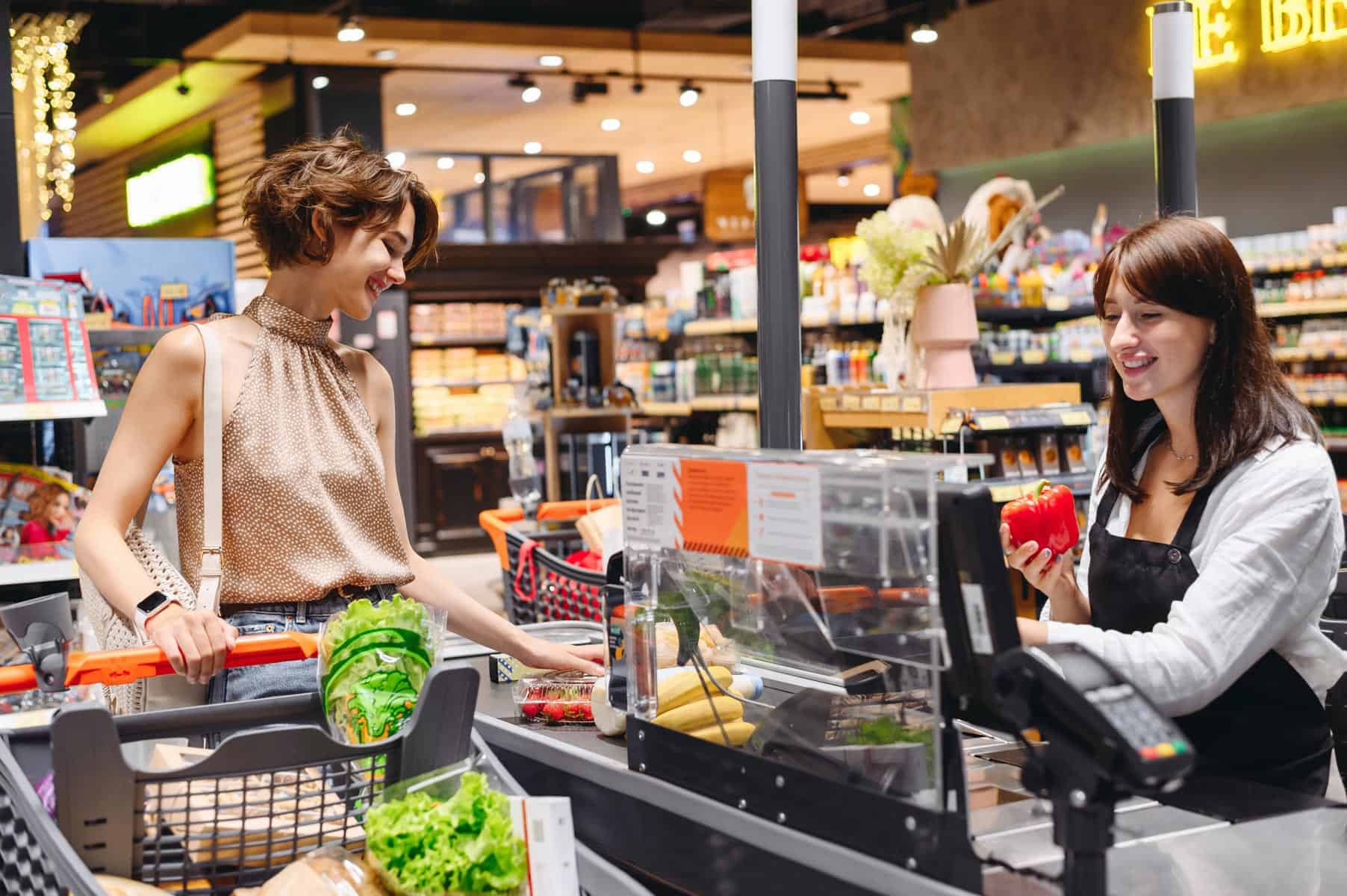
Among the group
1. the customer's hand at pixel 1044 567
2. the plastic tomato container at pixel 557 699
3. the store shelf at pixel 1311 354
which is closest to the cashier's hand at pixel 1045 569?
the customer's hand at pixel 1044 567

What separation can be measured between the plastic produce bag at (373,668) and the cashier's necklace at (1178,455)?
3.67ft

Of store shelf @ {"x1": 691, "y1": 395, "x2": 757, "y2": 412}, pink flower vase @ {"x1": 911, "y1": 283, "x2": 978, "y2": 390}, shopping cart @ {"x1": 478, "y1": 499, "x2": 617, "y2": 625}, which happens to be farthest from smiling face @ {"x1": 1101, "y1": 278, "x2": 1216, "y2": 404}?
store shelf @ {"x1": 691, "y1": 395, "x2": 757, "y2": 412}

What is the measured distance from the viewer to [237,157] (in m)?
12.5

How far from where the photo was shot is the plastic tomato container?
77.0 inches

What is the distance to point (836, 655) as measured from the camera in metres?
1.51

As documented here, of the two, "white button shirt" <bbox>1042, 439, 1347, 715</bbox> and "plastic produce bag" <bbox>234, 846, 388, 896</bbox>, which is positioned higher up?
"white button shirt" <bbox>1042, 439, 1347, 715</bbox>

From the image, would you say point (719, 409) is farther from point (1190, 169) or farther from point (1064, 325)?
point (1190, 169)

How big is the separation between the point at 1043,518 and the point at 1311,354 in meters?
6.50

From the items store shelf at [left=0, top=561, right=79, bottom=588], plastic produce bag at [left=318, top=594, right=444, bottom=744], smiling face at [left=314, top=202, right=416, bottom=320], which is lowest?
store shelf at [left=0, top=561, right=79, bottom=588]

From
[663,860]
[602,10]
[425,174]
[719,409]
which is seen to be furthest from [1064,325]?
[425,174]

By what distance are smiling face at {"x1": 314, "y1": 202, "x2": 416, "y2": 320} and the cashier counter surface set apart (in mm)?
700

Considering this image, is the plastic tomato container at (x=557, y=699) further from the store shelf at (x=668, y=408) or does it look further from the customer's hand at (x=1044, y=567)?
the store shelf at (x=668, y=408)

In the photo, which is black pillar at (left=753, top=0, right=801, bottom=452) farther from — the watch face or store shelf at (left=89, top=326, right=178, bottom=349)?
store shelf at (left=89, top=326, right=178, bottom=349)

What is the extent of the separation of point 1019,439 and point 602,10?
8.18 metres
